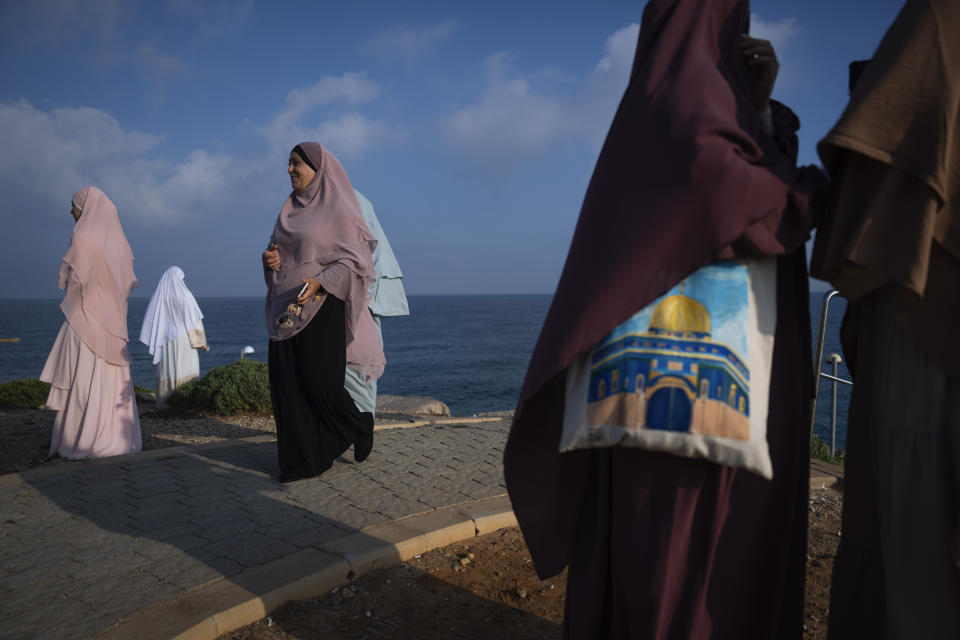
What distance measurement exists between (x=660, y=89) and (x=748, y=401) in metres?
0.86

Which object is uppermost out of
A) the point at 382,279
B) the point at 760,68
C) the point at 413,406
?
the point at 760,68

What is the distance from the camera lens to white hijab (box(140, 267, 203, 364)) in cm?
1011

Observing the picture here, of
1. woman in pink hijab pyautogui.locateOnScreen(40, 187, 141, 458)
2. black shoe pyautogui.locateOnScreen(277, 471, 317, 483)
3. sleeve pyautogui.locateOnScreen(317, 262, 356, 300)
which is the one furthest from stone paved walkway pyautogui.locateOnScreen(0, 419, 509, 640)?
sleeve pyautogui.locateOnScreen(317, 262, 356, 300)

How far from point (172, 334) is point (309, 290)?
668cm

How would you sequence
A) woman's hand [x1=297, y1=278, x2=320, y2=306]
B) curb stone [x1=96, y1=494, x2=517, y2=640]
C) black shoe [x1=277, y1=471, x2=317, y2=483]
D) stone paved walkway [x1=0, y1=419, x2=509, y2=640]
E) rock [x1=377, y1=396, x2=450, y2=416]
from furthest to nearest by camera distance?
rock [x1=377, y1=396, x2=450, y2=416] < black shoe [x1=277, y1=471, x2=317, y2=483] < woman's hand [x1=297, y1=278, x2=320, y2=306] < stone paved walkway [x1=0, y1=419, x2=509, y2=640] < curb stone [x1=96, y1=494, x2=517, y2=640]

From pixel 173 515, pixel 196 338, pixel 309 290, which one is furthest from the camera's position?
pixel 196 338

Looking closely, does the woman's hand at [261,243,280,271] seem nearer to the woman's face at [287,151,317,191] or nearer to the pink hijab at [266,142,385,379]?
the pink hijab at [266,142,385,379]

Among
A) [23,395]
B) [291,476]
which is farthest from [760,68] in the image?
[23,395]

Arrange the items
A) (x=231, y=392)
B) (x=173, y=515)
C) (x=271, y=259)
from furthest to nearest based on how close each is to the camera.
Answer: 1. (x=231, y=392)
2. (x=271, y=259)
3. (x=173, y=515)

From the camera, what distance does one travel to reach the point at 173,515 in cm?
389

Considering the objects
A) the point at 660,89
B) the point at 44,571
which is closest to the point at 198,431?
the point at 44,571

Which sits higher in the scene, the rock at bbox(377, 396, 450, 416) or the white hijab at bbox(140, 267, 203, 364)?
the white hijab at bbox(140, 267, 203, 364)

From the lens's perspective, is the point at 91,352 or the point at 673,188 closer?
the point at 673,188

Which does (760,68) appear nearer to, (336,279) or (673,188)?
(673,188)
